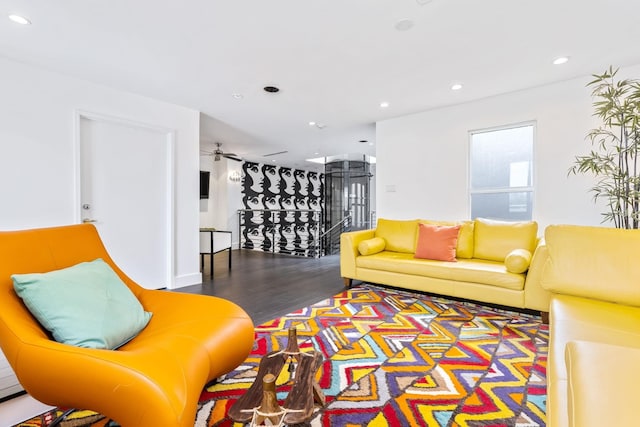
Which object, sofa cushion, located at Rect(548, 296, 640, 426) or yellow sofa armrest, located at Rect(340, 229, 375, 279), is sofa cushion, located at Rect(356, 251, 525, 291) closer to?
yellow sofa armrest, located at Rect(340, 229, 375, 279)

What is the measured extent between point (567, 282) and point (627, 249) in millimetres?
406

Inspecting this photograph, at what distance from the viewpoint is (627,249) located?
1.97 metres

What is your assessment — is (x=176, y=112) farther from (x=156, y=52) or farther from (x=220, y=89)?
(x=156, y=52)

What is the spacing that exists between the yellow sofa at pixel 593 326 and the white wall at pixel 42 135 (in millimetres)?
3957

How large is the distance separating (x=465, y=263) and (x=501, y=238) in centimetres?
53

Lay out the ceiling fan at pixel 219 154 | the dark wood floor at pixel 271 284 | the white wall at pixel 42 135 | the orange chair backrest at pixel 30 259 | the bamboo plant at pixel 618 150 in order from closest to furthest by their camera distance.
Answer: the orange chair backrest at pixel 30 259, the bamboo plant at pixel 618 150, the white wall at pixel 42 135, the dark wood floor at pixel 271 284, the ceiling fan at pixel 219 154

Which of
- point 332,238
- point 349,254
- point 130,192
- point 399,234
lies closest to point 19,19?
point 130,192

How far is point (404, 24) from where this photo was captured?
2150 mm

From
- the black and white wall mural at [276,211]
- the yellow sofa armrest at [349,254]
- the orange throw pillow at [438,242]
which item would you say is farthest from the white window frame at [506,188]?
the black and white wall mural at [276,211]

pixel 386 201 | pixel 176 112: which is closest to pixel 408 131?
pixel 386 201

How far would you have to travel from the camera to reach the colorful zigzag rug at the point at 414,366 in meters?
1.48

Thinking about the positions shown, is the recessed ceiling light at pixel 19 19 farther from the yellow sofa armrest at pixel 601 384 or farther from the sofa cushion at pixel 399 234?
the sofa cushion at pixel 399 234

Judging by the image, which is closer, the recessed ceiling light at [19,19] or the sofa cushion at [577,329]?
the sofa cushion at [577,329]

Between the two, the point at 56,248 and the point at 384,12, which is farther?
the point at 384,12
